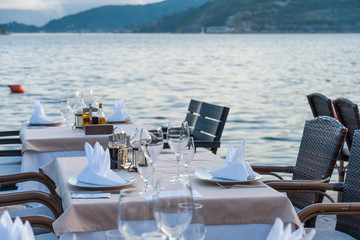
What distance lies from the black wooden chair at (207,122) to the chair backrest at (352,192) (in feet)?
5.12

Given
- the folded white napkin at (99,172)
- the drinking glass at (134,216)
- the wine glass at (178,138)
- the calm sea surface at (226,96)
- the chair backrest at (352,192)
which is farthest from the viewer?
the calm sea surface at (226,96)

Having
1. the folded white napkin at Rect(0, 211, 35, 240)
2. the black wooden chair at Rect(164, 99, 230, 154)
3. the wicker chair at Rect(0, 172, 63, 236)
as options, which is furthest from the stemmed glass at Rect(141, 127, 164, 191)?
the black wooden chair at Rect(164, 99, 230, 154)

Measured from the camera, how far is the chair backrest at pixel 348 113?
4867 mm

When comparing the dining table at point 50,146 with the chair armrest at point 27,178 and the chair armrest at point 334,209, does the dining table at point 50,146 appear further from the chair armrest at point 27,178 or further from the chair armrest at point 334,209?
the chair armrest at point 334,209

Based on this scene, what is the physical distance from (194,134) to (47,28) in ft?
584

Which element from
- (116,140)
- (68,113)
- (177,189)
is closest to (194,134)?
(68,113)

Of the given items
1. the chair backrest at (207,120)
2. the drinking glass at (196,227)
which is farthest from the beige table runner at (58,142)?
the drinking glass at (196,227)

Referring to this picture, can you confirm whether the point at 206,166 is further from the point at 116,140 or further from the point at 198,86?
the point at 198,86

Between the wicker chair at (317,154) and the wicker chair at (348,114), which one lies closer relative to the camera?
the wicker chair at (317,154)

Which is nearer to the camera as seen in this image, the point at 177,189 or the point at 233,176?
the point at 177,189

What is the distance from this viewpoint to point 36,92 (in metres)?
20.0

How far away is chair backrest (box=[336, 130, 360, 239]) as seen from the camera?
3.04m

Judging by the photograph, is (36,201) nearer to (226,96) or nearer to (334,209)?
(334,209)

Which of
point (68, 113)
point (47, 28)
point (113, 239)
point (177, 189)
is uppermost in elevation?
point (177, 189)
